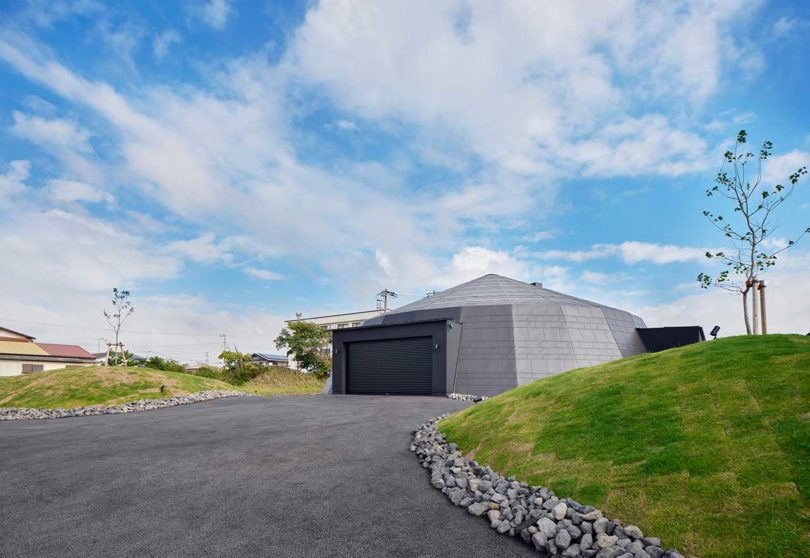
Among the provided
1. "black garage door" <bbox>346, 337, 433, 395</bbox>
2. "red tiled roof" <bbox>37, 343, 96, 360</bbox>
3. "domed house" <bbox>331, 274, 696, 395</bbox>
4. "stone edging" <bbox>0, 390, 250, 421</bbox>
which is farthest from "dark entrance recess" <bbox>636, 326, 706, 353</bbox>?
"red tiled roof" <bbox>37, 343, 96, 360</bbox>

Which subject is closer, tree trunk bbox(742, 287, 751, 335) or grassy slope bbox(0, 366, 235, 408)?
tree trunk bbox(742, 287, 751, 335)

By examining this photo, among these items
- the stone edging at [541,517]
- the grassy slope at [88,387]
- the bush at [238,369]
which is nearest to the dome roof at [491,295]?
the grassy slope at [88,387]

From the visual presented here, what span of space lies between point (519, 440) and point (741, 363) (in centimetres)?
311

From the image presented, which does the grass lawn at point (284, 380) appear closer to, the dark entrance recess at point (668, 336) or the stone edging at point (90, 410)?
the stone edging at point (90, 410)

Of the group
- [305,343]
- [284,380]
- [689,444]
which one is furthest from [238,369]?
[689,444]

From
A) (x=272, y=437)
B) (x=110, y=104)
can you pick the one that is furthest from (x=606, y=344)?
(x=110, y=104)

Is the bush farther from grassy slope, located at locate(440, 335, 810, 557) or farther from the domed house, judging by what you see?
grassy slope, located at locate(440, 335, 810, 557)

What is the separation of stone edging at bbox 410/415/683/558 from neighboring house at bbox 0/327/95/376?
128 ft

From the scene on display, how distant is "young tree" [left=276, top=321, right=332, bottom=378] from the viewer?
128 feet

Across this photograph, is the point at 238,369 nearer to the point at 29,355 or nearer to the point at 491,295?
the point at 29,355

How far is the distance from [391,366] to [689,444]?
1755cm

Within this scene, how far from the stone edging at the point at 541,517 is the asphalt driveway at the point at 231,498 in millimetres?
190

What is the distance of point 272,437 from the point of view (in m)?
8.66

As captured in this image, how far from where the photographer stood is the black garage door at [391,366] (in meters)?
20.0
